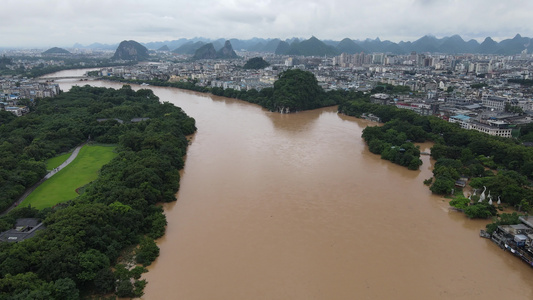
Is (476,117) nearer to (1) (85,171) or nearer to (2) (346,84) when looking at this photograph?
(2) (346,84)

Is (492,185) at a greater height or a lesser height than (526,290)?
greater

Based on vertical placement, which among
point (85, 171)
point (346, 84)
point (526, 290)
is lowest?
point (526, 290)

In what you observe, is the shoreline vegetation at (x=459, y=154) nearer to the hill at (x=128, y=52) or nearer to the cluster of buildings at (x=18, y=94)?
the cluster of buildings at (x=18, y=94)

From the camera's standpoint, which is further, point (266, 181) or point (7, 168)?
point (266, 181)

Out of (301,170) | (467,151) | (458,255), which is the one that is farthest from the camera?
(467,151)

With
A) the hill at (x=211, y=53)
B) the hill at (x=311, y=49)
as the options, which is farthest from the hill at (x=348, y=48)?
the hill at (x=211, y=53)

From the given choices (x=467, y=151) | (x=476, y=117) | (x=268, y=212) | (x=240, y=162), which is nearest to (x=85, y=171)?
(x=240, y=162)

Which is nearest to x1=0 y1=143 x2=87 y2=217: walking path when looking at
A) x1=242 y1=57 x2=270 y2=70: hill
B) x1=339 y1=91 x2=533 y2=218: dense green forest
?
x1=339 y1=91 x2=533 y2=218: dense green forest

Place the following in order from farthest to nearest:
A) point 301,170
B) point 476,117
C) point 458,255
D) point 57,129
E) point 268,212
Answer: point 476,117, point 57,129, point 301,170, point 268,212, point 458,255
